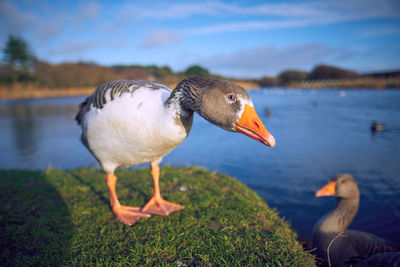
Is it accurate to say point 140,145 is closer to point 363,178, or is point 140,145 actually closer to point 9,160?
point 363,178

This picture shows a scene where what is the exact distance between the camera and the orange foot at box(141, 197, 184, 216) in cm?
380

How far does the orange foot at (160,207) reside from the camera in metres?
3.80

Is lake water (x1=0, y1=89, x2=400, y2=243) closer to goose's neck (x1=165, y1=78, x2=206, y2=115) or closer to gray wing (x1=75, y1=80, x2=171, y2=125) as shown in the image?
goose's neck (x1=165, y1=78, x2=206, y2=115)

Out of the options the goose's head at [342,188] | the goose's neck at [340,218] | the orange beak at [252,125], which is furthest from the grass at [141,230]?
the orange beak at [252,125]

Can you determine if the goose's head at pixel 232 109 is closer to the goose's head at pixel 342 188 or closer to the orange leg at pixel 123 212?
the orange leg at pixel 123 212

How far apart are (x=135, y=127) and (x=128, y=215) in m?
1.77

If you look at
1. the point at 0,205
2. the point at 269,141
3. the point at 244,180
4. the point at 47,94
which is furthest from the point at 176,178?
the point at 47,94

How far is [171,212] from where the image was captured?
3.87 meters

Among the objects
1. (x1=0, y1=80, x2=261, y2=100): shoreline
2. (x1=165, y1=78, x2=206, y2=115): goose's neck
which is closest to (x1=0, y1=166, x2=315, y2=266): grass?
(x1=165, y1=78, x2=206, y2=115): goose's neck

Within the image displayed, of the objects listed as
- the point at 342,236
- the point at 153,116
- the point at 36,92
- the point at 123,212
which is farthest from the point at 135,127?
the point at 36,92

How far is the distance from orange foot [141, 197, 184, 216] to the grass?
10 cm

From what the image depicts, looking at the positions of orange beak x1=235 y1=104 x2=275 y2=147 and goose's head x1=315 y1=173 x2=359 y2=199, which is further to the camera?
goose's head x1=315 y1=173 x2=359 y2=199

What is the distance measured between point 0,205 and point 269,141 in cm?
490

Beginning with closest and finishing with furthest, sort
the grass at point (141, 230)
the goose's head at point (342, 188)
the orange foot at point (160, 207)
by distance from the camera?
the grass at point (141, 230), the orange foot at point (160, 207), the goose's head at point (342, 188)
